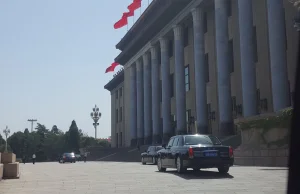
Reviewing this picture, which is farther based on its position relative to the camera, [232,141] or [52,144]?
[52,144]

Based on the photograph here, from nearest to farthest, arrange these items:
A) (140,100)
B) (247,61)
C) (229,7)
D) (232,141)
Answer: (232,141) < (247,61) < (229,7) < (140,100)

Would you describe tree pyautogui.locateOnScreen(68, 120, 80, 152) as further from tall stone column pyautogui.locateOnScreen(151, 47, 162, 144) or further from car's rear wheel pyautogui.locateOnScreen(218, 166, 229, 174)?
car's rear wheel pyautogui.locateOnScreen(218, 166, 229, 174)

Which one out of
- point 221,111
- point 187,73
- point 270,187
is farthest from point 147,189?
point 187,73

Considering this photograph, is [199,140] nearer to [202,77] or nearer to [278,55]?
[278,55]

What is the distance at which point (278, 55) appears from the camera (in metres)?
29.5

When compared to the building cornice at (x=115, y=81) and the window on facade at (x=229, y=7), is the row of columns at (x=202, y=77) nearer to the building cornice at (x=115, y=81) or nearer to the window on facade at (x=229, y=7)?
the window on facade at (x=229, y=7)

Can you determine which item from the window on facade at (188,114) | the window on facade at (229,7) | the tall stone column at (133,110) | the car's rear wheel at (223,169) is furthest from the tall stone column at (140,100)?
the car's rear wheel at (223,169)

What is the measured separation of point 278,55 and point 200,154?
55.8 ft

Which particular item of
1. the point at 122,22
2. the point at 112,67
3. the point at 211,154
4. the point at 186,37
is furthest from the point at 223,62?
the point at 112,67

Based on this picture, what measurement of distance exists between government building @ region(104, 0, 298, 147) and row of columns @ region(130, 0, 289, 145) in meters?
0.07

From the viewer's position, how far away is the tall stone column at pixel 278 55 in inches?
1153

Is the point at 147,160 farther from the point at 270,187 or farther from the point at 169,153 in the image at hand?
the point at 270,187

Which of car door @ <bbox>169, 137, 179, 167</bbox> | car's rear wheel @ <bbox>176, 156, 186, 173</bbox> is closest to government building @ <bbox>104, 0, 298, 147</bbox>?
car door @ <bbox>169, 137, 179, 167</bbox>

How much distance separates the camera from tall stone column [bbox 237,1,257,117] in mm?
33062
